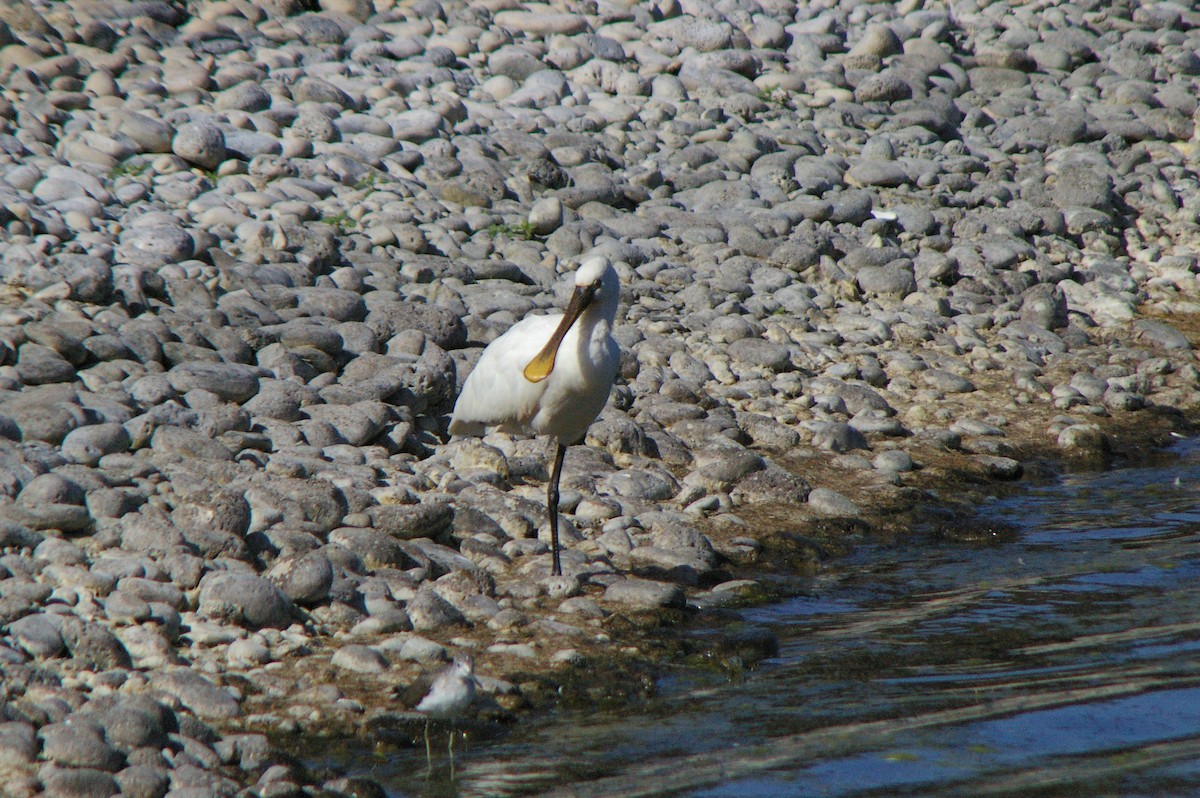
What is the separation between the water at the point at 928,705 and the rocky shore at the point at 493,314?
0.41 m

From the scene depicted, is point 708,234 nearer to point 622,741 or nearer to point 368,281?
point 368,281

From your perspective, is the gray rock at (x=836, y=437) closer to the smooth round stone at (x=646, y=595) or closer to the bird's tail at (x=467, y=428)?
the bird's tail at (x=467, y=428)

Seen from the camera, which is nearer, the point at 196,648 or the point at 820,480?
the point at 196,648

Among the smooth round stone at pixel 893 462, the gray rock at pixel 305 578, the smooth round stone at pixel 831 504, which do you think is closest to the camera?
the gray rock at pixel 305 578

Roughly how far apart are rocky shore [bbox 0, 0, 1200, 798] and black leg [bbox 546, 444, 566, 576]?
0.16 metres

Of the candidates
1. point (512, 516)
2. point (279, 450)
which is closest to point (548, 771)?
point (512, 516)

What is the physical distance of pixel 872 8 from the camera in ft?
47.0

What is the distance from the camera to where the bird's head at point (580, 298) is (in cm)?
630

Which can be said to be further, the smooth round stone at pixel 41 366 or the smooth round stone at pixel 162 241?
the smooth round stone at pixel 162 241

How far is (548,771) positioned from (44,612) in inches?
79.9

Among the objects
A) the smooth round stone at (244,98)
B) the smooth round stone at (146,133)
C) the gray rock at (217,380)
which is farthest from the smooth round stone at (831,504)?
the smooth round stone at (244,98)

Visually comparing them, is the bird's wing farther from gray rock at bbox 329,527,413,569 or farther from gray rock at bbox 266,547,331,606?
gray rock at bbox 266,547,331,606

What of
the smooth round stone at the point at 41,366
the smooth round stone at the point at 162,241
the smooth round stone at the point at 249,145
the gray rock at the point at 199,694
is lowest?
the gray rock at the point at 199,694

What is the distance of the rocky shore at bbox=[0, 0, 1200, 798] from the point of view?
525 cm
